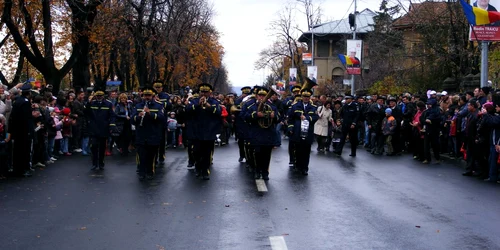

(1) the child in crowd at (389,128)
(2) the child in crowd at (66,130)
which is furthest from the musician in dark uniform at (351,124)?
(2) the child in crowd at (66,130)

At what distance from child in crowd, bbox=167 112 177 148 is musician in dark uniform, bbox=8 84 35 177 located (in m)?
8.69

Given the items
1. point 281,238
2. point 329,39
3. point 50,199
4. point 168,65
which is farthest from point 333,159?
point 329,39

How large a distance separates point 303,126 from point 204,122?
237 centimetres

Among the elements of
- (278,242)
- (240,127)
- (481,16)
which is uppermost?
(481,16)

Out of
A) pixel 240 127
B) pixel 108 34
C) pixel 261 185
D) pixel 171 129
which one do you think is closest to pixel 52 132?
pixel 240 127

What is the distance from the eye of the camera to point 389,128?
20.9m

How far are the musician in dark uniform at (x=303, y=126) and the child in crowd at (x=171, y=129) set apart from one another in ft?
28.8

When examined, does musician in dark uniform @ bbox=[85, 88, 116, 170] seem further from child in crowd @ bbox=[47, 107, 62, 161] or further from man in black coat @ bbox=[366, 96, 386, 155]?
man in black coat @ bbox=[366, 96, 386, 155]

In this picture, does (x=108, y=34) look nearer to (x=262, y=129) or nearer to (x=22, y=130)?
(x=22, y=130)

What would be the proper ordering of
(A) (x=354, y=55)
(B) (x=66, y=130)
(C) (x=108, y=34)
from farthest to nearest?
(A) (x=354, y=55)
(C) (x=108, y=34)
(B) (x=66, y=130)

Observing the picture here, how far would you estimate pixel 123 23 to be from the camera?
34500 millimetres

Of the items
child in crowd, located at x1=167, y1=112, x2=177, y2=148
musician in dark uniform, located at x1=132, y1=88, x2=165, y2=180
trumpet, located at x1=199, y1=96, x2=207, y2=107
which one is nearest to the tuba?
trumpet, located at x1=199, y1=96, x2=207, y2=107

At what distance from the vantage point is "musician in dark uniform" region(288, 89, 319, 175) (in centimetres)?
1480

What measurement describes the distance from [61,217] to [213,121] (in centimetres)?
486
